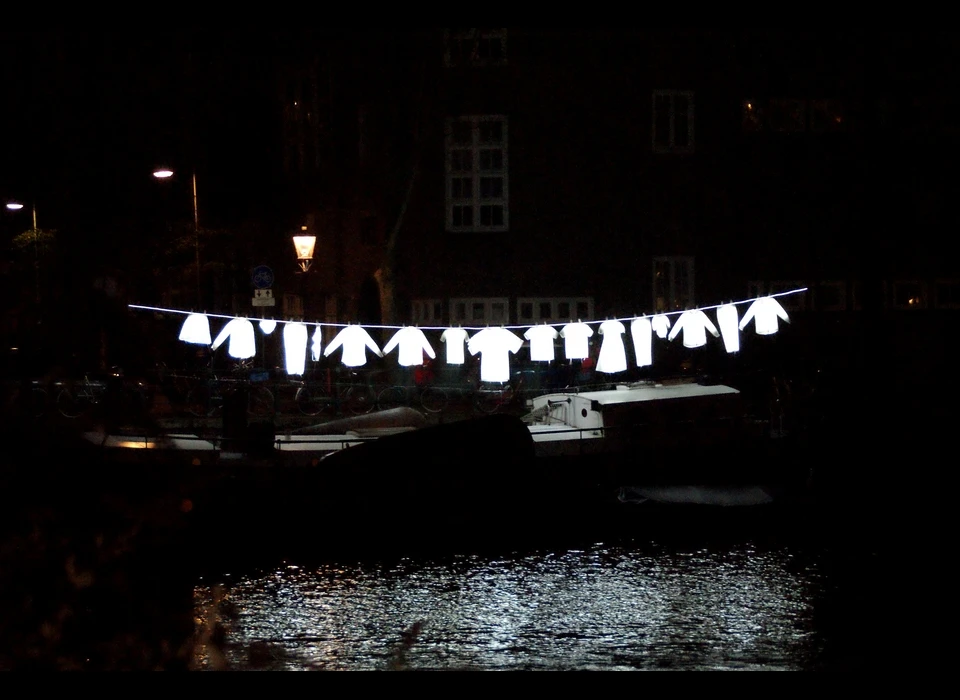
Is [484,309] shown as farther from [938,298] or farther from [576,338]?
[938,298]

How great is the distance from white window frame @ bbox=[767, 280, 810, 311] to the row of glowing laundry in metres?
8.86

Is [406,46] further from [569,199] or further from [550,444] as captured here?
[550,444]

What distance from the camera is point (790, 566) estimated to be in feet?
38.0

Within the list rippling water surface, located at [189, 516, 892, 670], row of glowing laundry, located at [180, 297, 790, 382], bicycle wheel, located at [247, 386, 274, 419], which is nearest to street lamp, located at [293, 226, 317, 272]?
bicycle wheel, located at [247, 386, 274, 419]

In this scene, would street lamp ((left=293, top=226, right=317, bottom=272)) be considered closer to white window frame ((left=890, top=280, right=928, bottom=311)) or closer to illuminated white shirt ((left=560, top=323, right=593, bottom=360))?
illuminated white shirt ((left=560, top=323, right=593, bottom=360))

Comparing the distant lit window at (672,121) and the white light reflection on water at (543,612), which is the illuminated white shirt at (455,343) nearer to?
the white light reflection on water at (543,612)

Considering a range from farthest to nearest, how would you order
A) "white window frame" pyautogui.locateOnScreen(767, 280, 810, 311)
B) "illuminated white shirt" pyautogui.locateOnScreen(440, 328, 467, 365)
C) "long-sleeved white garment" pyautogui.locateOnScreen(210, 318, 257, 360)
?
"white window frame" pyautogui.locateOnScreen(767, 280, 810, 311)
"illuminated white shirt" pyautogui.locateOnScreen(440, 328, 467, 365)
"long-sleeved white garment" pyautogui.locateOnScreen(210, 318, 257, 360)

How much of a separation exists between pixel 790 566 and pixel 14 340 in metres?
9.96

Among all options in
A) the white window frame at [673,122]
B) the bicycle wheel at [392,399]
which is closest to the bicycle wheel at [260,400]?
the bicycle wheel at [392,399]

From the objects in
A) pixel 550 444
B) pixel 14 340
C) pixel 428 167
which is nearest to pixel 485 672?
pixel 14 340

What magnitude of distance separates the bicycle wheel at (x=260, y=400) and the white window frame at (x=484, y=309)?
16.7ft

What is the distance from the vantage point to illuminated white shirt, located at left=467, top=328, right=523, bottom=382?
51.3ft

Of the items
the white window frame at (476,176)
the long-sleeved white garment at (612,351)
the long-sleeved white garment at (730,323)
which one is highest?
the white window frame at (476,176)

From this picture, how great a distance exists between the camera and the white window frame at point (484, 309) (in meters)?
24.2
